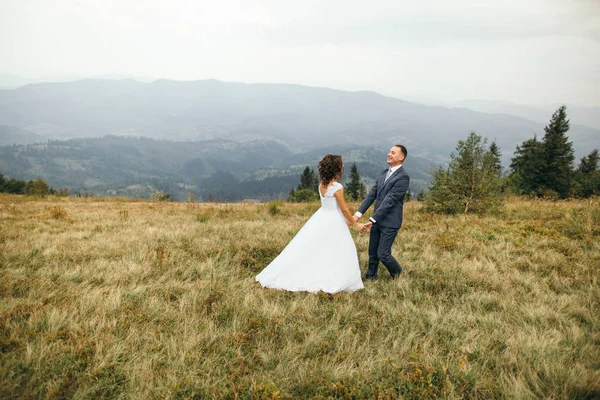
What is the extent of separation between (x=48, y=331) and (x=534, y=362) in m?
6.33

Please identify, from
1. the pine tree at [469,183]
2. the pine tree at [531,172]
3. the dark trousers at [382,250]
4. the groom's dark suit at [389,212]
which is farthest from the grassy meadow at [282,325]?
the pine tree at [531,172]

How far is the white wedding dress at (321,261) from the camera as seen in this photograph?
5922 mm

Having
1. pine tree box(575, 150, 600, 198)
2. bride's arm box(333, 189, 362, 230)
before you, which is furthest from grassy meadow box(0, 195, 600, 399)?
pine tree box(575, 150, 600, 198)

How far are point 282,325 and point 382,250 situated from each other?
8.96 ft

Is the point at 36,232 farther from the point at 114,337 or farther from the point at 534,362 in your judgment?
the point at 534,362

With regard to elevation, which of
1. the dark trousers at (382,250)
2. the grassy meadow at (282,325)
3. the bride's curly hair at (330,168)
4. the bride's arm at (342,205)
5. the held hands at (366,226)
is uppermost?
the bride's curly hair at (330,168)

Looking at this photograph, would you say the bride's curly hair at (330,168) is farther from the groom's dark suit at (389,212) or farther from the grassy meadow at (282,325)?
the grassy meadow at (282,325)

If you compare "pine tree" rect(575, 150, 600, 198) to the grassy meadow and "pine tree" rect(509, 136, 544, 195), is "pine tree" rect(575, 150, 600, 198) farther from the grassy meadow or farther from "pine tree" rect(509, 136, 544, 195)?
the grassy meadow

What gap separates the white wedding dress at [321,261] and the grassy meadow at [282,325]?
0.32 m

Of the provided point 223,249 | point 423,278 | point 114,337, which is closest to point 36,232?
point 223,249

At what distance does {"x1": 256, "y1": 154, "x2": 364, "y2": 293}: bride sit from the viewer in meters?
5.92

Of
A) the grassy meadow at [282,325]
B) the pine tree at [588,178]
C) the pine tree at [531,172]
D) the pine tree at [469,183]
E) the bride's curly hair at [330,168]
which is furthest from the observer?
the pine tree at [531,172]

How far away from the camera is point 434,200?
1398 cm

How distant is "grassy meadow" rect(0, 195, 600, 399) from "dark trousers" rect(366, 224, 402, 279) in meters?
0.29
